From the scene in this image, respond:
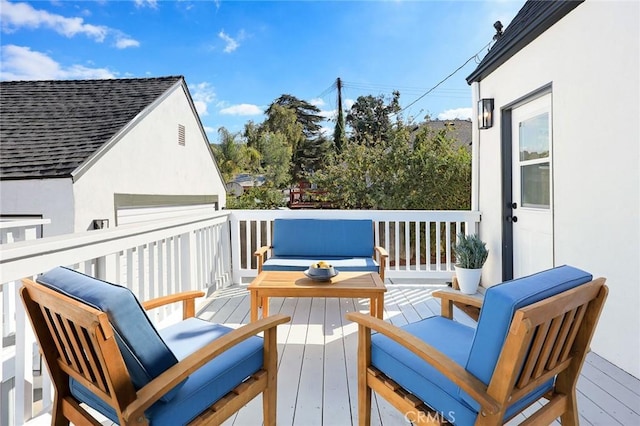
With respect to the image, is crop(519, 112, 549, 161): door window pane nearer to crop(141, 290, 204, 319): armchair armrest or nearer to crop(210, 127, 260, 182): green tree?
crop(141, 290, 204, 319): armchair armrest

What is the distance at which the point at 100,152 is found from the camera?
5.75m

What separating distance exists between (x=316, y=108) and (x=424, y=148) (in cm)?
2025

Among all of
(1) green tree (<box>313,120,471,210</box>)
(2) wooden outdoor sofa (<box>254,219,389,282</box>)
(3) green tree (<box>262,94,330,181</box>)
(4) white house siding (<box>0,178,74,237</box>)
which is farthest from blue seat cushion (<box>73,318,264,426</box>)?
(3) green tree (<box>262,94,330,181</box>)

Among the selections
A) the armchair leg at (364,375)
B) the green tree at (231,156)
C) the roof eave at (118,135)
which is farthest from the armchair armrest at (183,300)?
the green tree at (231,156)

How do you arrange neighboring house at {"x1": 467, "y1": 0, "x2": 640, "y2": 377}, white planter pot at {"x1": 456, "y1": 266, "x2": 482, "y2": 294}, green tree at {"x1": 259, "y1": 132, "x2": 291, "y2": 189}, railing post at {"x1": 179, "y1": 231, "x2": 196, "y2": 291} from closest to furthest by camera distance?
1. neighboring house at {"x1": 467, "y1": 0, "x2": 640, "y2": 377}
2. railing post at {"x1": 179, "y1": 231, "x2": 196, "y2": 291}
3. white planter pot at {"x1": 456, "y1": 266, "x2": 482, "y2": 294}
4. green tree at {"x1": 259, "y1": 132, "x2": 291, "y2": 189}

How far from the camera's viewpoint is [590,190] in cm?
250

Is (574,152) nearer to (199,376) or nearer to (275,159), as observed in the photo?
(199,376)

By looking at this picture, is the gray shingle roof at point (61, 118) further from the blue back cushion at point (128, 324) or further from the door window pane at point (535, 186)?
the door window pane at point (535, 186)

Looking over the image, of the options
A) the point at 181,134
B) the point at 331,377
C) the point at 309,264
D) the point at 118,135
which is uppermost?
the point at 181,134

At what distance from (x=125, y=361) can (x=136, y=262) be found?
103 inches

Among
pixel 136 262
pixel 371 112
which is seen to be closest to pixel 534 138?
pixel 136 262

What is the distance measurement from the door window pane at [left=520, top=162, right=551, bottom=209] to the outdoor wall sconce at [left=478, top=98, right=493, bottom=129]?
739 mm

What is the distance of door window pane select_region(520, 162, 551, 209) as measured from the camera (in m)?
3.18

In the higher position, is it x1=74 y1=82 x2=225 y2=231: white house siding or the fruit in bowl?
x1=74 y1=82 x2=225 y2=231: white house siding
